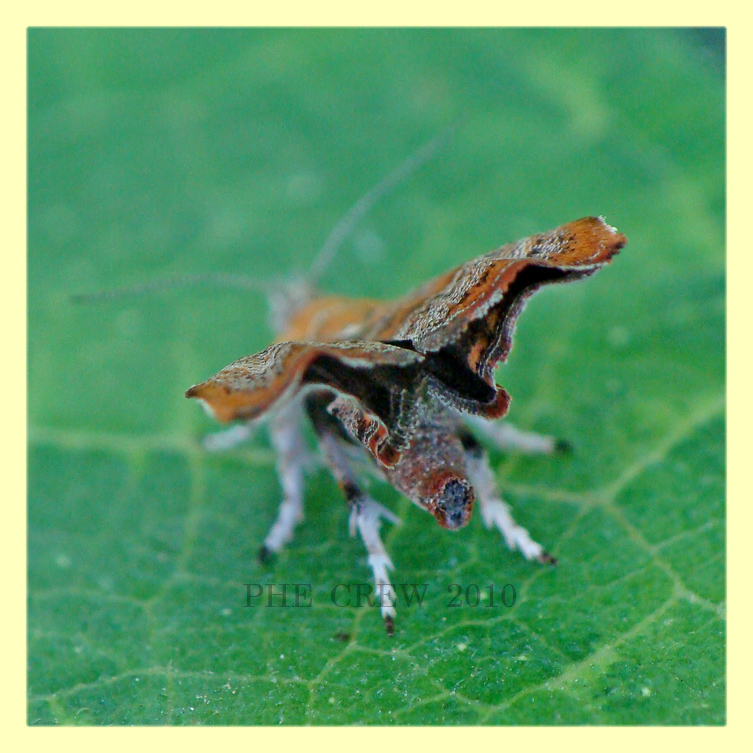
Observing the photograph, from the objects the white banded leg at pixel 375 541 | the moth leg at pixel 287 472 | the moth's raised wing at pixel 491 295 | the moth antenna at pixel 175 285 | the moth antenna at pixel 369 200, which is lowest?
the white banded leg at pixel 375 541

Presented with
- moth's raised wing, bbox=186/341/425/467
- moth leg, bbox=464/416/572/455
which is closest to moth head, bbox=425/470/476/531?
moth's raised wing, bbox=186/341/425/467

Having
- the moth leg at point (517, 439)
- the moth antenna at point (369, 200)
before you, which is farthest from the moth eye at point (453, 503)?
the moth antenna at point (369, 200)

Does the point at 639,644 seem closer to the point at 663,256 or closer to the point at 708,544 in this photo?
the point at 708,544

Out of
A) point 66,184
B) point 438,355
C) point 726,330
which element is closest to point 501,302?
point 438,355

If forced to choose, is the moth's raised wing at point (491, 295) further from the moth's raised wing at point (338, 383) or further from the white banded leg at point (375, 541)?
the white banded leg at point (375, 541)

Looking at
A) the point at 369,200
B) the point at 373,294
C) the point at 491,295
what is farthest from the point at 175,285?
the point at 491,295

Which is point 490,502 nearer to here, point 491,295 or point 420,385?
point 420,385

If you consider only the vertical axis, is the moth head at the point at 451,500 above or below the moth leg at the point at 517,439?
below
